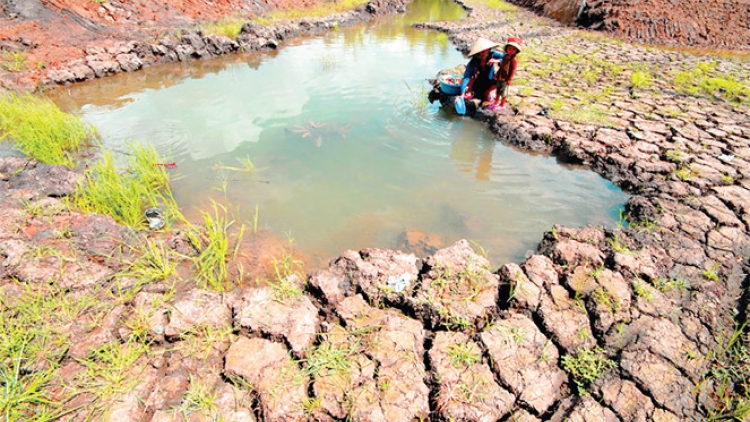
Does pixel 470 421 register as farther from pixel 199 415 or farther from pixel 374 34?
pixel 374 34

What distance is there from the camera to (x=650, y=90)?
5730 millimetres

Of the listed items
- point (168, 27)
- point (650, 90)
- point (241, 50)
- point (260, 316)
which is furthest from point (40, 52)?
point (650, 90)

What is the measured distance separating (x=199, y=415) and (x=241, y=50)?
9.23 m

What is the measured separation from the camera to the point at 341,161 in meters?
4.15

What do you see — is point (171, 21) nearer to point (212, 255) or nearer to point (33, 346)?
point (212, 255)

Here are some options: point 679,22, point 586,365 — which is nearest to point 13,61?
point 586,365

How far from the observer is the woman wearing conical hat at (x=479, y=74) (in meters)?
4.92

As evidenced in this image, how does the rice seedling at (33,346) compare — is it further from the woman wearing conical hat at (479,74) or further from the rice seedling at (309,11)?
the rice seedling at (309,11)

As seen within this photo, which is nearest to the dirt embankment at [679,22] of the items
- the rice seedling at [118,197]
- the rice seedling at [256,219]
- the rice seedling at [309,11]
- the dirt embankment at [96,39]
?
the rice seedling at [309,11]

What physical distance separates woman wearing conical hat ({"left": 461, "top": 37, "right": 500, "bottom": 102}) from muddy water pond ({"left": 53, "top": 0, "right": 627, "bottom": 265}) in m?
0.58

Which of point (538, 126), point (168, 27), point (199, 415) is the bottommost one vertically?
point (199, 415)

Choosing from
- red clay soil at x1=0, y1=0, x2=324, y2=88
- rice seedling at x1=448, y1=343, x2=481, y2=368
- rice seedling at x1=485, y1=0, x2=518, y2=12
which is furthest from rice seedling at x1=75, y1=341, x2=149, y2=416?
rice seedling at x1=485, y1=0, x2=518, y2=12

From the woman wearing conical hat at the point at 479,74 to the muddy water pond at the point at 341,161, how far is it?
0.58 metres

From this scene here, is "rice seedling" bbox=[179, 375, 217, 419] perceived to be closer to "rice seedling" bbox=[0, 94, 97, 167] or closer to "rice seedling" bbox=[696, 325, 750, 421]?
"rice seedling" bbox=[696, 325, 750, 421]
